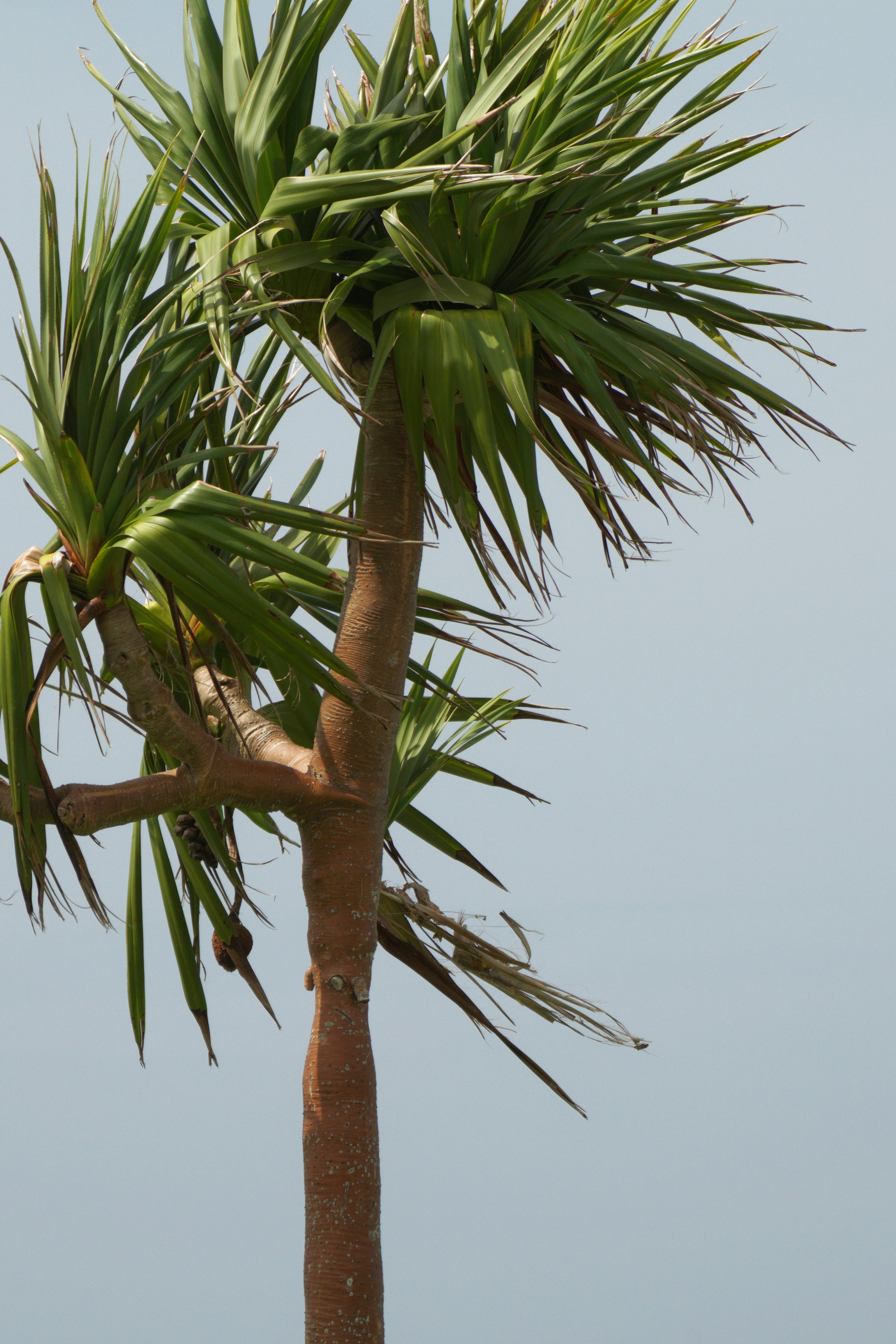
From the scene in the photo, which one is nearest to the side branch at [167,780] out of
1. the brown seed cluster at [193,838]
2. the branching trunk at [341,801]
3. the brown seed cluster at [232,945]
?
the branching trunk at [341,801]

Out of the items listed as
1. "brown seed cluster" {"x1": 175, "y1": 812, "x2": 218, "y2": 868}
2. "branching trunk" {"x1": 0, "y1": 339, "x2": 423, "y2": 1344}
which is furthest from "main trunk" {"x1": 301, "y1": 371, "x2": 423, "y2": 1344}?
"brown seed cluster" {"x1": 175, "y1": 812, "x2": 218, "y2": 868}

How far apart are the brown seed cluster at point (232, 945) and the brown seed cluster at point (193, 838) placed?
0.19m

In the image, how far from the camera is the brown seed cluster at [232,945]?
158 inches

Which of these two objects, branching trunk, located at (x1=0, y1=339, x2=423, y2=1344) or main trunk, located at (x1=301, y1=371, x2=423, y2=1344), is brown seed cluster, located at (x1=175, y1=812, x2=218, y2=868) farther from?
main trunk, located at (x1=301, y1=371, x2=423, y2=1344)

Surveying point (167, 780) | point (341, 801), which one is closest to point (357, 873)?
point (341, 801)

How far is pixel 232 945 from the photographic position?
4031 mm

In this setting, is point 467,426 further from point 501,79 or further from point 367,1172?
point 367,1172

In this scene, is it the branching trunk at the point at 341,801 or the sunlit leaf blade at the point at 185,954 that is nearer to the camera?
the branching trunk at the point at 341,801

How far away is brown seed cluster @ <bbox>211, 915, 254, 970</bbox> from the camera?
4.02 m

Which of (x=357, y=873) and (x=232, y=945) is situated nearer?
(x=357, y=873)

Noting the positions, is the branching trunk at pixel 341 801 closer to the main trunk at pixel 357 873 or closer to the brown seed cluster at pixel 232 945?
the main trunk at pixel 357 873

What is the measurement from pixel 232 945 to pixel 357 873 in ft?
1.96

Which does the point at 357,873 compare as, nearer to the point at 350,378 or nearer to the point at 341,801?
the point at 341,801

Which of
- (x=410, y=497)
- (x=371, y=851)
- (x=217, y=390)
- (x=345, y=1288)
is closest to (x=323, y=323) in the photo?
(x=217, y=390)
